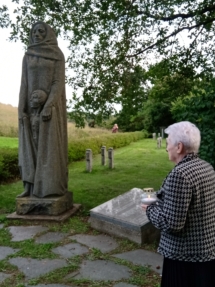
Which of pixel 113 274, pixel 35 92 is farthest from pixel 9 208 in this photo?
pixel 113 274

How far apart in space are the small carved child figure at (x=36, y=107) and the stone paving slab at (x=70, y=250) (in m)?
1.87

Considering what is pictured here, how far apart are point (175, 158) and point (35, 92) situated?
3.57m

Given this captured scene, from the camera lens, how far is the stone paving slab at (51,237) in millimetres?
4555

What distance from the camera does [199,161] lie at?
2326mm

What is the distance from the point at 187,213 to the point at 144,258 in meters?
1.89

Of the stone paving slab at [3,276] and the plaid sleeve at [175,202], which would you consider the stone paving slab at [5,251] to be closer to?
the stone paving slab at [3,276]

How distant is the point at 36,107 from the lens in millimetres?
5410

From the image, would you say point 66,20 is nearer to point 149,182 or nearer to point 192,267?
point 149,182

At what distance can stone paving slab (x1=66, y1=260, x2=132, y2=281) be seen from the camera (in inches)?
135

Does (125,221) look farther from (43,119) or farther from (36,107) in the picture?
(36,107)

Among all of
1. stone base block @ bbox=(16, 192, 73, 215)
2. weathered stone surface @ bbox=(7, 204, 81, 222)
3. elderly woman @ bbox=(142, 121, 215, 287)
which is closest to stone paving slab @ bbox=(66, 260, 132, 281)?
elderly woman @ bbox=(142, 121, 215, 287)

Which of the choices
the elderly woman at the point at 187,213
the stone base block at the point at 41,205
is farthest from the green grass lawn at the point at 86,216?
the elderly woman at the point at 187,213

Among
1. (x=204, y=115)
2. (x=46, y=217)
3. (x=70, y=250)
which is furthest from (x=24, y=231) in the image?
(x=204, y=115)

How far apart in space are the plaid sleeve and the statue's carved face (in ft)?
13.3
